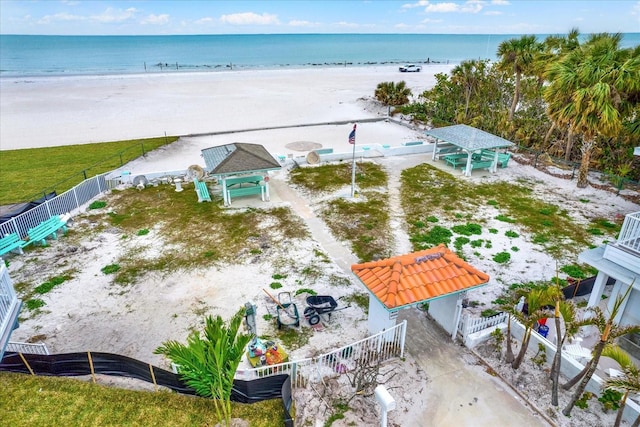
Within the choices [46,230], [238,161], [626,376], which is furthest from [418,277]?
[46,230]

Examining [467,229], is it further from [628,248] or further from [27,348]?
[27,348]

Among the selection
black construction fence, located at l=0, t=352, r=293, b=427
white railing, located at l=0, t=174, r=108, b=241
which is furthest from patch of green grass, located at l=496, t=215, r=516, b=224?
white railing, located at l=0, t=174, r=108, b=241

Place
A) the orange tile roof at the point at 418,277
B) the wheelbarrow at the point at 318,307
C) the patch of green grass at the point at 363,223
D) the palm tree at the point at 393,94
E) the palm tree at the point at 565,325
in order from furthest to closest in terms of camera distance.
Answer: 1. the palm tree at the point at 393,94
2. the patch of green grass at the point at 363,223
3. the wheelbarrow at the point at 318,307
4. the orange tile roof at the point at 418,277
5. the palm tree at the point at 565,325

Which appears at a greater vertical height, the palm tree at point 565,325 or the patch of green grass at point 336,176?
the palm tree at point 565,325

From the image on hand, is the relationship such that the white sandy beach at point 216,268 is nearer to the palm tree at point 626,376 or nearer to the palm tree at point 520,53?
the palm tree at point 626,376

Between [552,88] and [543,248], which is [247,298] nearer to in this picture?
[543,248]

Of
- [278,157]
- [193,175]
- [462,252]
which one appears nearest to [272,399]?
[462,252]

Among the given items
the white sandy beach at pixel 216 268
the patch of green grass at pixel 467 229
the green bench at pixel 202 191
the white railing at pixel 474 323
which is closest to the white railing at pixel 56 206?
the white sandy beach at pixel 216 268
